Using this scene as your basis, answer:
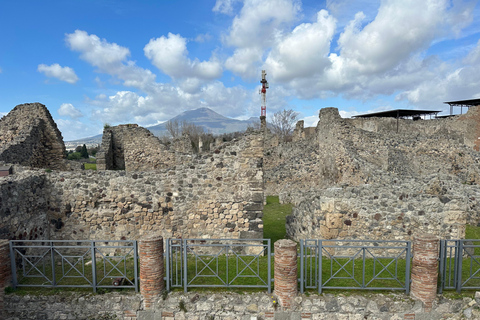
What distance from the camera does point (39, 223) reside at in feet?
27.1

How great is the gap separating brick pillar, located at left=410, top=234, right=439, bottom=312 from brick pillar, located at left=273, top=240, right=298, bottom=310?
2.65 metres

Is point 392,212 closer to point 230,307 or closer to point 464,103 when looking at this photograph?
point 230,307

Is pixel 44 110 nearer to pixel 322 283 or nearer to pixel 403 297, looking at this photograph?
pixel 322 283

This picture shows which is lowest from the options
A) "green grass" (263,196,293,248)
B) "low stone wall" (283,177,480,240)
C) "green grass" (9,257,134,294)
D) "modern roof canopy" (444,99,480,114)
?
"green grass" (263,196,293,248)

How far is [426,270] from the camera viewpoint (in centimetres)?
588

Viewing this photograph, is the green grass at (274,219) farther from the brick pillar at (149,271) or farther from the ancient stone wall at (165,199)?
the brick pillar at (149,271)

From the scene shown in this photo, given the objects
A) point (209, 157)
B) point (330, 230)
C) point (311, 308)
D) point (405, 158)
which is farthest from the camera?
point (405, 158)

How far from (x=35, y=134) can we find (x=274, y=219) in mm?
11611

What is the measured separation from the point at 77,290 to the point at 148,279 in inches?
72.3

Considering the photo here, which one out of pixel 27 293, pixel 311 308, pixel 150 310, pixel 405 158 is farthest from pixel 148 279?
pixel 405 158

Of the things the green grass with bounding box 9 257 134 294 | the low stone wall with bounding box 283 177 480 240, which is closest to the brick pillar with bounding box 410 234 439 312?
the low stone wall with bounding box 283 177 480 240

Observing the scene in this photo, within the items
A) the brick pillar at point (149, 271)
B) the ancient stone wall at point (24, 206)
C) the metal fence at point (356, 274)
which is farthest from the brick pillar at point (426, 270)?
the ancient stone wall at point (24, 206)

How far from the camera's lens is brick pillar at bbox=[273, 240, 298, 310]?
5.94 metres

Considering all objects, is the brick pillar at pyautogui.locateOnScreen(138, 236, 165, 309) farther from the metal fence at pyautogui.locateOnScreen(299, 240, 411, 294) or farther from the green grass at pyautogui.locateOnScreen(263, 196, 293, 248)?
the green grass at pyautogui.locateOnScreen(263, 196, 293, 248)
